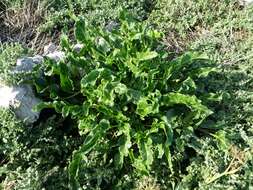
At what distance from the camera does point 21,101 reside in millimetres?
3650

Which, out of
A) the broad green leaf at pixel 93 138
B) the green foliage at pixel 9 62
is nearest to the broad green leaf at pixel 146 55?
the broad green leaf at pixel 93 138

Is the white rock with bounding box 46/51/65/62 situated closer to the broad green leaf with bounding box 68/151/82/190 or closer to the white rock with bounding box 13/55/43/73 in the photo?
the white rock with bounding box 13/55/43/73

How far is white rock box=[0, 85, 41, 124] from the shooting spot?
11.8 feet

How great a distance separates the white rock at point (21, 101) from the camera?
360cm

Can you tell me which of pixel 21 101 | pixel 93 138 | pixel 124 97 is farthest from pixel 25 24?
pixel 93 138

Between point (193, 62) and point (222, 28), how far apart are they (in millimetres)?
957

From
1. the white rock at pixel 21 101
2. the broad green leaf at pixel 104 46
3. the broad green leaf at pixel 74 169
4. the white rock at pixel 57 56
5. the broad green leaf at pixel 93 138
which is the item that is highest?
the broad green leaf at pixel 104 46

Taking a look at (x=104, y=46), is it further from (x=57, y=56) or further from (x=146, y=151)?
(x=146, y=151)

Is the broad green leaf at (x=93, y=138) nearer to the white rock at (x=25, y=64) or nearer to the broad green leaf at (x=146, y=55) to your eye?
the broad green leaf at (x=146, y=55)

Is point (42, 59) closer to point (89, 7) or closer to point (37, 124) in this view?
point (37, 124)

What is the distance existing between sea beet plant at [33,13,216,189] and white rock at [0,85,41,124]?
0.32 feet

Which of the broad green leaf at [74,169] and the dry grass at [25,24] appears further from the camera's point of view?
the dry grass at [25,24]

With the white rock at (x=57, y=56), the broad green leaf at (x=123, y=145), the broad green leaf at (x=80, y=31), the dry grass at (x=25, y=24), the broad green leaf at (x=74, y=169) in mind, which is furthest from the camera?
the dry grass at (x=25, y=24)

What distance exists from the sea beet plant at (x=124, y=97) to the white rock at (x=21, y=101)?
0.32 feet
